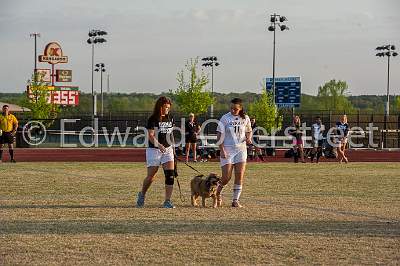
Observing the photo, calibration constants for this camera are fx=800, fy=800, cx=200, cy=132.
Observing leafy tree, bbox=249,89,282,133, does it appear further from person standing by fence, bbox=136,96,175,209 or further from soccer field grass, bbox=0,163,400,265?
person standing by fence, bbox=136,96,175,209

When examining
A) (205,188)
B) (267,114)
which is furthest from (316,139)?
(267,114)

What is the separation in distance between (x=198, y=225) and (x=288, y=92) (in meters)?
37.9

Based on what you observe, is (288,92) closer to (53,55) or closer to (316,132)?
(316,132)

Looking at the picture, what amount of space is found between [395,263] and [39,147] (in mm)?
36373

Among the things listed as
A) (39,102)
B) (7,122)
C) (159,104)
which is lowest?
(7,122)

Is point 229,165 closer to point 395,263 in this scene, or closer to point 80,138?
point 395,263

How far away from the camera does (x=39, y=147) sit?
42.8m

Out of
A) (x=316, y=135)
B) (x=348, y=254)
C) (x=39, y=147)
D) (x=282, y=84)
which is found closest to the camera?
(x=348, y=254)

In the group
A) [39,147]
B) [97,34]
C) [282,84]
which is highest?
[97,34]

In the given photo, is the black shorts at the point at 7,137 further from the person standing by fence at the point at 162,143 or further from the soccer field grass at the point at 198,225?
the person standing by fence at the point at 162,143

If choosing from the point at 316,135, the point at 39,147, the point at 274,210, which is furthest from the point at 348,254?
the point at 39,147

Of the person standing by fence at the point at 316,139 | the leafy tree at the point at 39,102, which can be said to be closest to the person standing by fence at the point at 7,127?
the person standing by fence at the point at 316,139

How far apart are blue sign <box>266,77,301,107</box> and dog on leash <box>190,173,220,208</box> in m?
34.7

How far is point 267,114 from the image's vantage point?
1823 inches
